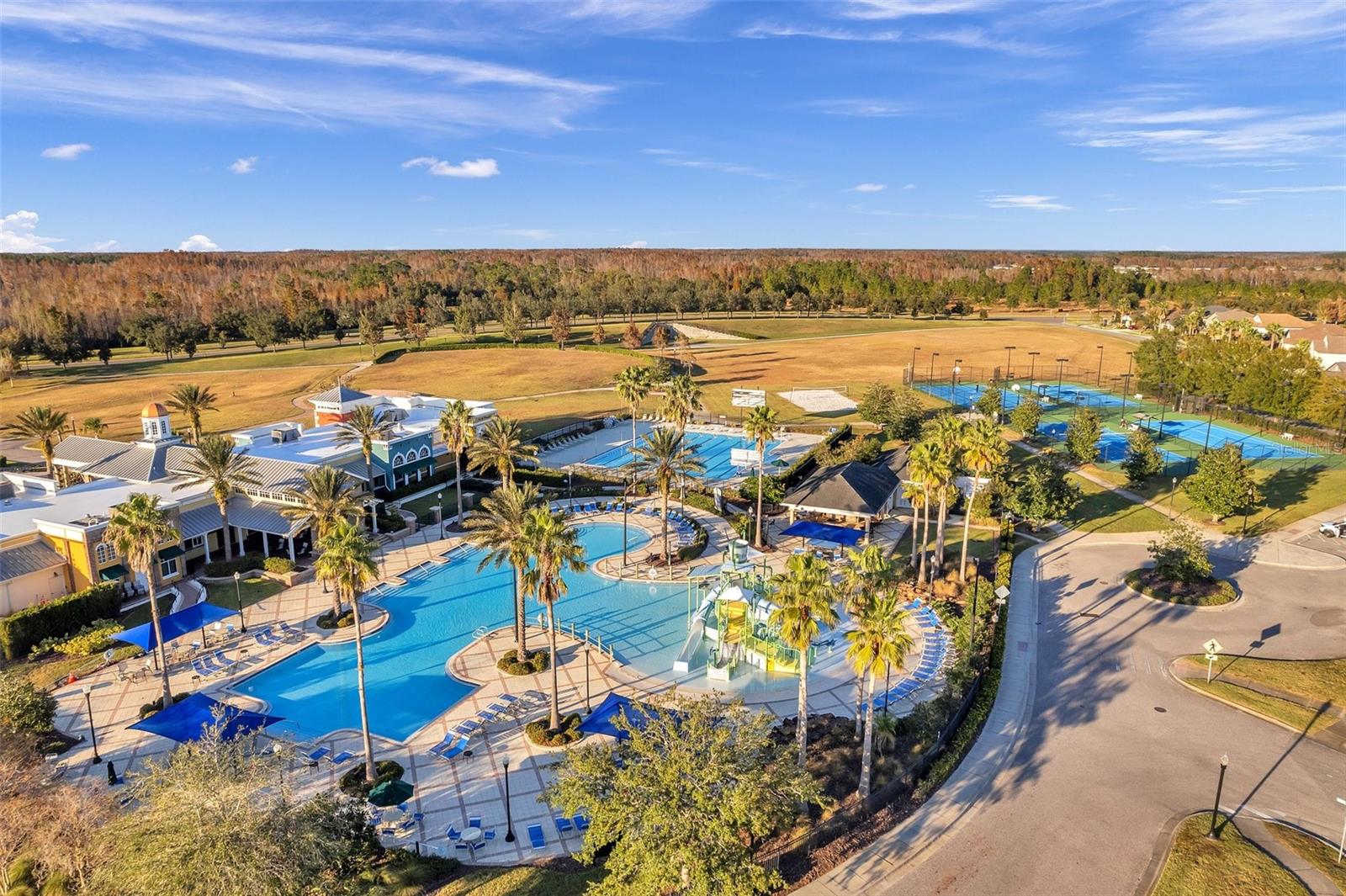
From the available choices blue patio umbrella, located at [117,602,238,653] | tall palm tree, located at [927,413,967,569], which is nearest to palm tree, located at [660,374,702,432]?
tall palm tree, located at [927,413,967,569]

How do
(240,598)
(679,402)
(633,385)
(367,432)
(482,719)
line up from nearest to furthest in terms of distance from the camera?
(482,719) → (240,598) → (367,432) → (679,402) → (633,385)

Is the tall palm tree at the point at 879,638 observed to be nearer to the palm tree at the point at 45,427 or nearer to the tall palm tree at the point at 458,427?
the tall palm tree at the point at 458,427

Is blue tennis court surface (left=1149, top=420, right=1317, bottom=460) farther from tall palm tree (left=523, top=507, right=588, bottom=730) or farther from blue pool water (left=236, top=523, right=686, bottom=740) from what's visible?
tall palm tree (left=523, top=507, right=588, bottom=730)

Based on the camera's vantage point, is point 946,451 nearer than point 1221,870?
No

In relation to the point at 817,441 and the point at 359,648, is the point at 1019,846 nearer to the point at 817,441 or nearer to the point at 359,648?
the point at 359,648

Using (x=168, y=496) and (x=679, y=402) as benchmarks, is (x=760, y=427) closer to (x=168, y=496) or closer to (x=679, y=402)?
(x=679, y=402)

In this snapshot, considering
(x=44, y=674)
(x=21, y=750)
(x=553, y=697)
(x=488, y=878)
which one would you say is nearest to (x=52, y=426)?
(x=44, y=674)

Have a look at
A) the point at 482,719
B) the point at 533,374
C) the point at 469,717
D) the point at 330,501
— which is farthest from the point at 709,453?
the point at 533,374
